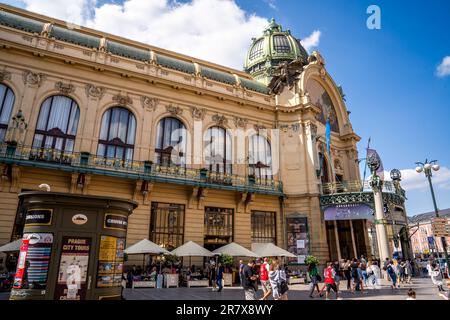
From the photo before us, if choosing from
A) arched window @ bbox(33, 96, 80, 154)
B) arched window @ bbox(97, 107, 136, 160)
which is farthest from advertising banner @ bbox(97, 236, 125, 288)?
arched window @ bbox(97, 107, 136, 160)

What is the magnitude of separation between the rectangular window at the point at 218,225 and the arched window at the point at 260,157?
5.08 m

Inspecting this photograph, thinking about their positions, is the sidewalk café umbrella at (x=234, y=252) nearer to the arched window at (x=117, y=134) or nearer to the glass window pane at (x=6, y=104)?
the arched window at (x=117, y=134)

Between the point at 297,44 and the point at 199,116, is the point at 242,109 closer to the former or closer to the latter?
the point at 199,116

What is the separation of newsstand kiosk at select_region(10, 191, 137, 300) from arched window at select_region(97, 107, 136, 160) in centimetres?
1470

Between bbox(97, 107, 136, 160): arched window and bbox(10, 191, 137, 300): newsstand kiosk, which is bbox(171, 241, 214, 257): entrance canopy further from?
bbox(10, 191, 137, 300): newsstand kiosk

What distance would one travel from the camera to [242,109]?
28.8 m

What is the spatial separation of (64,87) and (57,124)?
2.93 m

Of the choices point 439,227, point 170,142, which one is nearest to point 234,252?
point 170,142

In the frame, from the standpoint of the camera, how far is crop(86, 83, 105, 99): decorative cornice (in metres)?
22.6

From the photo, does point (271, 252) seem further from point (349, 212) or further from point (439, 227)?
point (439, 227)

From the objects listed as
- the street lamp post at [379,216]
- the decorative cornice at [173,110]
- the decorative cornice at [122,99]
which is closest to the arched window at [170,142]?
the decorative cornice at [173,110]
